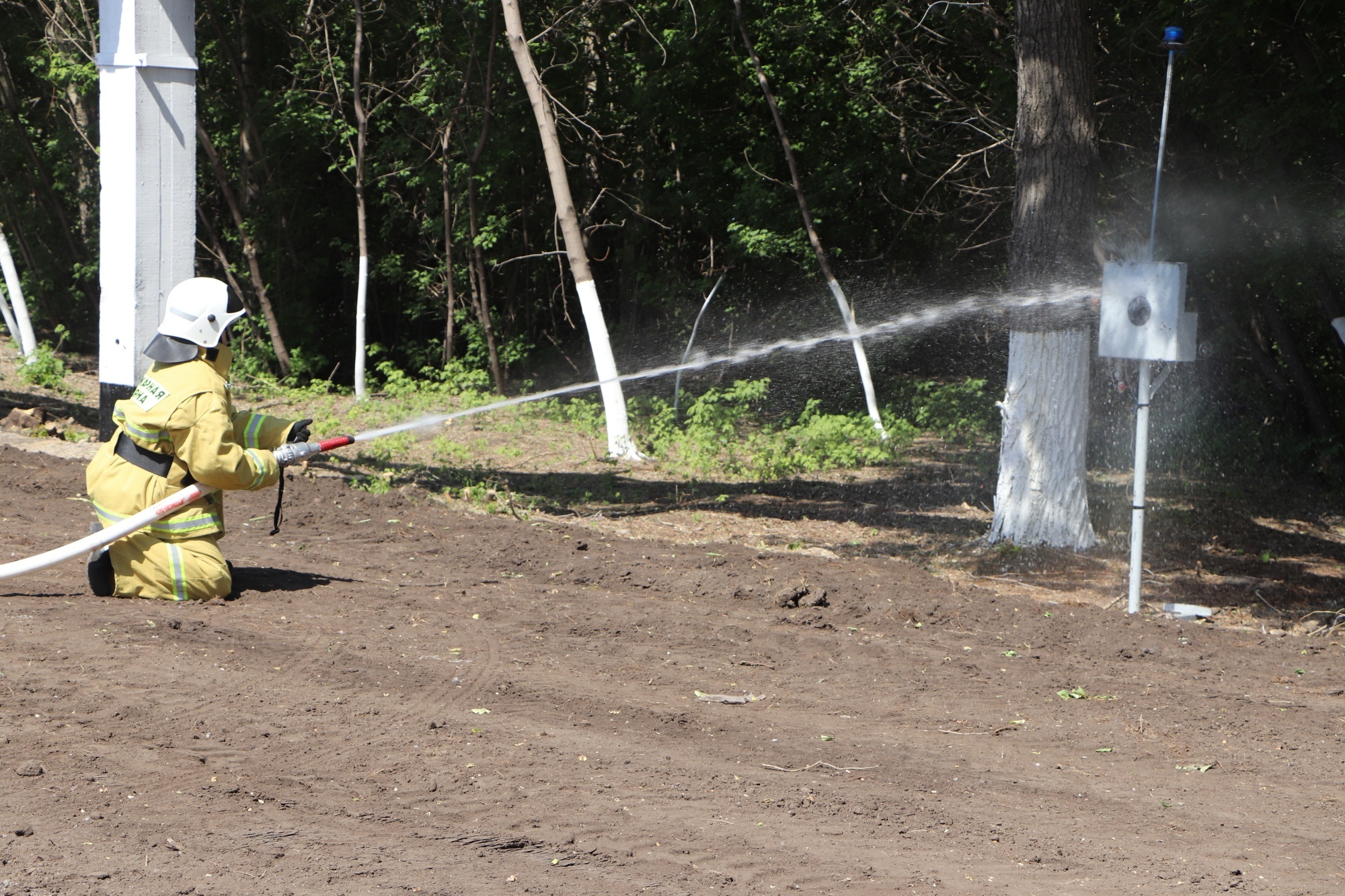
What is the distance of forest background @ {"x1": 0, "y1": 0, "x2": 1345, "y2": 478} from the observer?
1243 centimetres

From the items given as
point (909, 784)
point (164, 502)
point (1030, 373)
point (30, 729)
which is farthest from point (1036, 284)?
point (30, 729)

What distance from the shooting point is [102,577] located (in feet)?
18.7

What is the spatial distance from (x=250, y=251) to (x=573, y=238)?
417 inches

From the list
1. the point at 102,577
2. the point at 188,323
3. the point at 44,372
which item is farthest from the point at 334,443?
the point at 44,372

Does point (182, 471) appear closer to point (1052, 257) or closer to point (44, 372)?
point (1052, 257)

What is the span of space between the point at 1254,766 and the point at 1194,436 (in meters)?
11.8

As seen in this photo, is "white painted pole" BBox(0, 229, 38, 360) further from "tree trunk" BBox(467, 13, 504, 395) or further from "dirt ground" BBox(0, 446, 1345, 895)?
"dirt ground" BBox(0, 446, 1345, 895)

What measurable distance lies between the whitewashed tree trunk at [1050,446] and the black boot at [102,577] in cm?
626

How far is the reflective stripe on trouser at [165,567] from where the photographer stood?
18.5 feet

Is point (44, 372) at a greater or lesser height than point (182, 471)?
greater

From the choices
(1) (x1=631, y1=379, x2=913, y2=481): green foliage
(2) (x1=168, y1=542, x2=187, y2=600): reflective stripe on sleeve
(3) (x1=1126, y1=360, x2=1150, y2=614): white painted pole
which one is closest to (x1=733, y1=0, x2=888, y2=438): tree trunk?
(1) (x1=631, y1=379, x2=913, y2=481): green foliage

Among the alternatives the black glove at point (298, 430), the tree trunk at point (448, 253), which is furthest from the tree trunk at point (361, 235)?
the black glove at point (298, 430)

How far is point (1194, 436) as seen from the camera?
15211 millimetres

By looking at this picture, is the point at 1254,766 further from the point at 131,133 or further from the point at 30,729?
the point at 131,133
